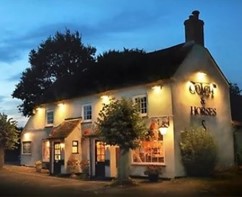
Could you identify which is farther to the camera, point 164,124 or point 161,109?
point 161,109

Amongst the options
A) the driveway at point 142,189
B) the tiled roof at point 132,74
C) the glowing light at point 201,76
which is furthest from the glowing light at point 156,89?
the driveway at point 142,189

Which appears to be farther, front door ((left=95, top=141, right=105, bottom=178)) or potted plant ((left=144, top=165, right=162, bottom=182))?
front door ((left=95, top=141, right=105, bottom=178))

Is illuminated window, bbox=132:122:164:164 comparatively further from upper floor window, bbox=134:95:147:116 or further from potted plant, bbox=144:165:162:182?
upper floor window, bbox=134:95:147:116

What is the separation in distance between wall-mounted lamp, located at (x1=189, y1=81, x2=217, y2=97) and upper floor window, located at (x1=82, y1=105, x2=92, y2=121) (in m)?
8.20

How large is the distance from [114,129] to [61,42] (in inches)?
1347

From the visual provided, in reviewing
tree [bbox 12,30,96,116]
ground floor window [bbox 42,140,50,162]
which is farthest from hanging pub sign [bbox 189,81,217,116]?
tree [bbox 12,30,96,116]

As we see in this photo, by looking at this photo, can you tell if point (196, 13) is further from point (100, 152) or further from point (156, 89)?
point (100, 152)

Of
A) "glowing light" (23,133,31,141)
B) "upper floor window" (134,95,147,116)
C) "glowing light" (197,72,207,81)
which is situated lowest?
"glowing light" (23,133,31,141)

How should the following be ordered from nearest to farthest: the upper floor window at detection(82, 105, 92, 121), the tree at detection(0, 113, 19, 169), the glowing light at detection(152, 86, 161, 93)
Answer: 1. the glowing light at detection(152, 86, 161, 93)
2. the upper floor window at detection(82, 105, 92, 121)
3. the tree at detection(0, 113, 19, 169)

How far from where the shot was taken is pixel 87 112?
30203 mm

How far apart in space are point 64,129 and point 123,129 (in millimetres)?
9787

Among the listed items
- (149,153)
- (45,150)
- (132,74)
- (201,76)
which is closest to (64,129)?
(45,150)

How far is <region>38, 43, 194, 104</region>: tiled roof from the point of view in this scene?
83.3ft

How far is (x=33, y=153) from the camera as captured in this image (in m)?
36.6
